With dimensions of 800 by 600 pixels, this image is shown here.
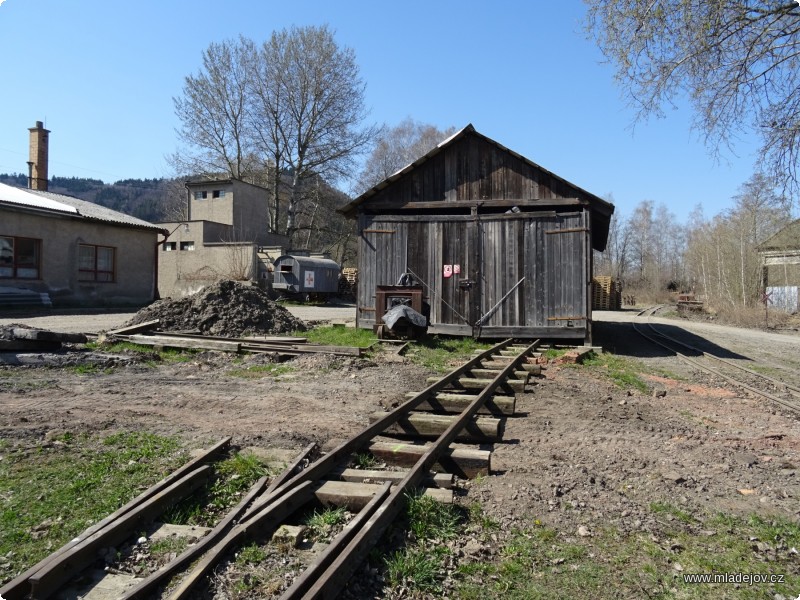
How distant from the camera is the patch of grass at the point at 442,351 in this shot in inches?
428

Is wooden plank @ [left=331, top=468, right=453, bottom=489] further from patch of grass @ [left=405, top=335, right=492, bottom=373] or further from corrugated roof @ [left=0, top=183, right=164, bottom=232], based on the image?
corrugated roof @ [left=0, top=183, right=164, bottom=232]

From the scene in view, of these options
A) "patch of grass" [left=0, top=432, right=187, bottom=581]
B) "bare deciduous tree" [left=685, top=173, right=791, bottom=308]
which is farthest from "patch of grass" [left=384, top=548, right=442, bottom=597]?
"bare deciduous tree" [left=685, top=173, right=791, bottom=308]

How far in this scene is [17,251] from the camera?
70.0 feet

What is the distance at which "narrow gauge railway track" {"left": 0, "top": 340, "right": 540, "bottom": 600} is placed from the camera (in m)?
2.78

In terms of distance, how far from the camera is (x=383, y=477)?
4.29 meters

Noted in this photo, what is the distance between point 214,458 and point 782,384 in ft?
31.7

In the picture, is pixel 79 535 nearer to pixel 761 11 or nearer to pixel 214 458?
pixel 214 458

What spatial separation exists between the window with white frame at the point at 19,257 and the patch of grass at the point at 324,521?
22.3 m

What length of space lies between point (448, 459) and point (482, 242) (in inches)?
400

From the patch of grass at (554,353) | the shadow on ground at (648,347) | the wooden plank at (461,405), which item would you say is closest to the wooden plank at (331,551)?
the wooden plank at (461,405)

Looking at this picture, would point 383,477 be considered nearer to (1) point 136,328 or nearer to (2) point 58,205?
(1) point 136,328

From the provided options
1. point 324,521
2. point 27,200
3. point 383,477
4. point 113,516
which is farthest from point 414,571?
point 27,200

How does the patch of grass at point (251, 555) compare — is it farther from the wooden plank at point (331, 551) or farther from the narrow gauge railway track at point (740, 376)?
the narrow gauge railway track at point (740, 376)

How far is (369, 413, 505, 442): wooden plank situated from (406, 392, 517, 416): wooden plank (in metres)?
0.79
